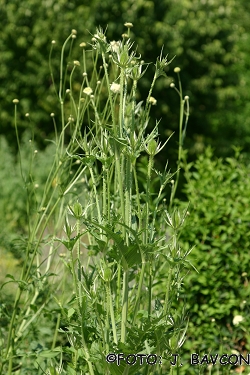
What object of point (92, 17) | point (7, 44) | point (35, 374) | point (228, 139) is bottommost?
point (228, 139)

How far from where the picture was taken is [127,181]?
1.87 meters

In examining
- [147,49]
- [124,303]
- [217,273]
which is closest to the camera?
[124,303]

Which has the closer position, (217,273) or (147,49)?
(217,273)

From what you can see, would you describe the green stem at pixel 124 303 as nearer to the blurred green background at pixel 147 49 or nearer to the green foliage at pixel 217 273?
the green foliage at pixel 217 273

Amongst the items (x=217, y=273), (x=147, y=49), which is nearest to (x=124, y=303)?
(x=217, y=273)

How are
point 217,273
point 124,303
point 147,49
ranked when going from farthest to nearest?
point 147,49
point 217,273
point 124,303

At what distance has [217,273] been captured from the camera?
3.20 meters

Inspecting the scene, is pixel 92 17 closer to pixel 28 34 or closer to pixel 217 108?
pixel 28 34

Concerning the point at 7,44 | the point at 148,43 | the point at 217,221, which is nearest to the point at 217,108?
the point at 148,43

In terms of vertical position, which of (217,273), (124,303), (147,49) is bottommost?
(147,49)

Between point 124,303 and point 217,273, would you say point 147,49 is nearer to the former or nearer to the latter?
point 217,273

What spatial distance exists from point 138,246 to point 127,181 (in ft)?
0.72

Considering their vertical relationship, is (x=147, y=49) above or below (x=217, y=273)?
below

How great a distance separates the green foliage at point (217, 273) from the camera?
123 inches
